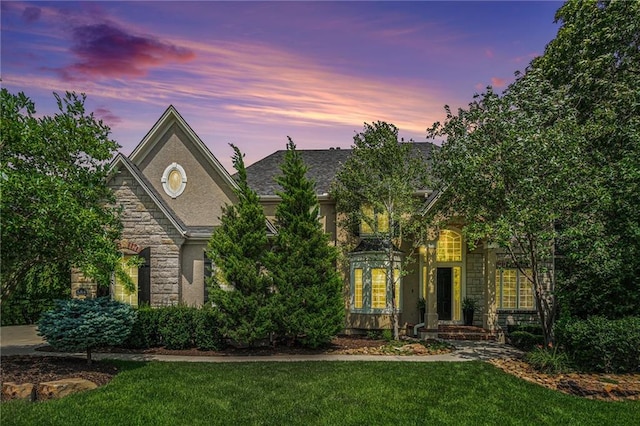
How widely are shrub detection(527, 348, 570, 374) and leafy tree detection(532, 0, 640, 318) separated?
6.18 ft

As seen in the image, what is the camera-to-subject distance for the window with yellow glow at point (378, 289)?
19.0 metres

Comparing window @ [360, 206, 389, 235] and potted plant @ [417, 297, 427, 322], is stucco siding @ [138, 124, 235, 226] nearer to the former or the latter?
window @ [360, 206, 389, 235]

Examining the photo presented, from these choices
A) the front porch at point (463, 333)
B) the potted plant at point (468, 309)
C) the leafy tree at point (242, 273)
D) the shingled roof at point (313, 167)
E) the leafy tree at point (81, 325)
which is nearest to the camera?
the leafy tree at point (81, 325)

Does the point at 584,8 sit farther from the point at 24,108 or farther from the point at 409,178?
the point at 24,108

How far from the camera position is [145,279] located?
17.0 metres

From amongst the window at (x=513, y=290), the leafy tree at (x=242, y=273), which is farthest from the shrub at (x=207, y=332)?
the window at (x=513, y=290)

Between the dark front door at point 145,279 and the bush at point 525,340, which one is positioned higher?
the dark front door at point 145,279

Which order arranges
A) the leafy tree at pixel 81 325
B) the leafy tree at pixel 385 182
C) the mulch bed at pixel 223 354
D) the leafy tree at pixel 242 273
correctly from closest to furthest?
the mulch bed at pixel 223 354 → the leafy tree at pixel 81 325 → the leafy tree at pixel 242 273 → the leafy tree at pixel 385 182

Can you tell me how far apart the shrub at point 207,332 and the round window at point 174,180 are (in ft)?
20.5

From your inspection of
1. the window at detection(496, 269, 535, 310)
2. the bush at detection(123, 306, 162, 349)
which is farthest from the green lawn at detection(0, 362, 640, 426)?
the window at detection(496, 269, 535, 310)

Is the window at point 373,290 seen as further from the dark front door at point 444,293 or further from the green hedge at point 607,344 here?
the green hedge at point 607,344

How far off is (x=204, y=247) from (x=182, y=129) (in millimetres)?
5202

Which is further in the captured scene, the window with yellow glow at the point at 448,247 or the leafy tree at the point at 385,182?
the window with yellow glow at the point at 448,247

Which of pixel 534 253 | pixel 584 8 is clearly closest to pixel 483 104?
pixel 534 253
